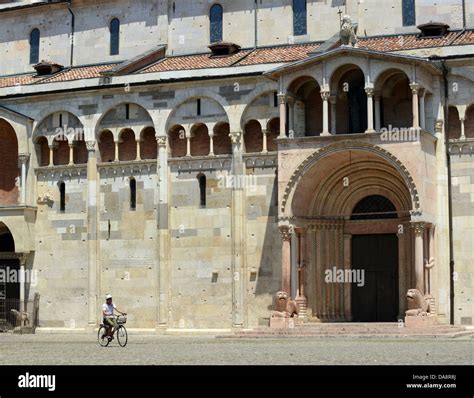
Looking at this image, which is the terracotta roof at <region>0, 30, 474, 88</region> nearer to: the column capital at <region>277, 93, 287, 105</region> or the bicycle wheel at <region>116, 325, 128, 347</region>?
the column capital at <region>277, 93, 287, 105</region>

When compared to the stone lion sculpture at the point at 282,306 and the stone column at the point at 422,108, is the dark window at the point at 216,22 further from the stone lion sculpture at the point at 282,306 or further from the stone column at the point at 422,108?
the stone lion sculpture at the point at 282,306

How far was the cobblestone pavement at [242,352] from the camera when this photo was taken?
2883 cm

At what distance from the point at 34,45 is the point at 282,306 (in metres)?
20.6

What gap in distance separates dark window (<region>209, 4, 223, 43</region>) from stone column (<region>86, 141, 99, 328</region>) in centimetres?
737

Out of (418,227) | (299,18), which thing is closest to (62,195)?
(299,18)

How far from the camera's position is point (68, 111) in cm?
5066

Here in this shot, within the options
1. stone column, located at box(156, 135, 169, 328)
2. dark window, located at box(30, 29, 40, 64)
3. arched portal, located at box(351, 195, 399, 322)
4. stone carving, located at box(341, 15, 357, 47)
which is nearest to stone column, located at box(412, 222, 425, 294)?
arched portal, located at box(351, 195, 399, 322)

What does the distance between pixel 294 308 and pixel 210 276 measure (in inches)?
185

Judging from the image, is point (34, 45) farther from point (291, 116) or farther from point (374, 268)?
point (374, 268)

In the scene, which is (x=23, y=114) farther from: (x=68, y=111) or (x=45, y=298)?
(x=45, y=298)

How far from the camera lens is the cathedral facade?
43.3 metres

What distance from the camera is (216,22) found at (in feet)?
170
